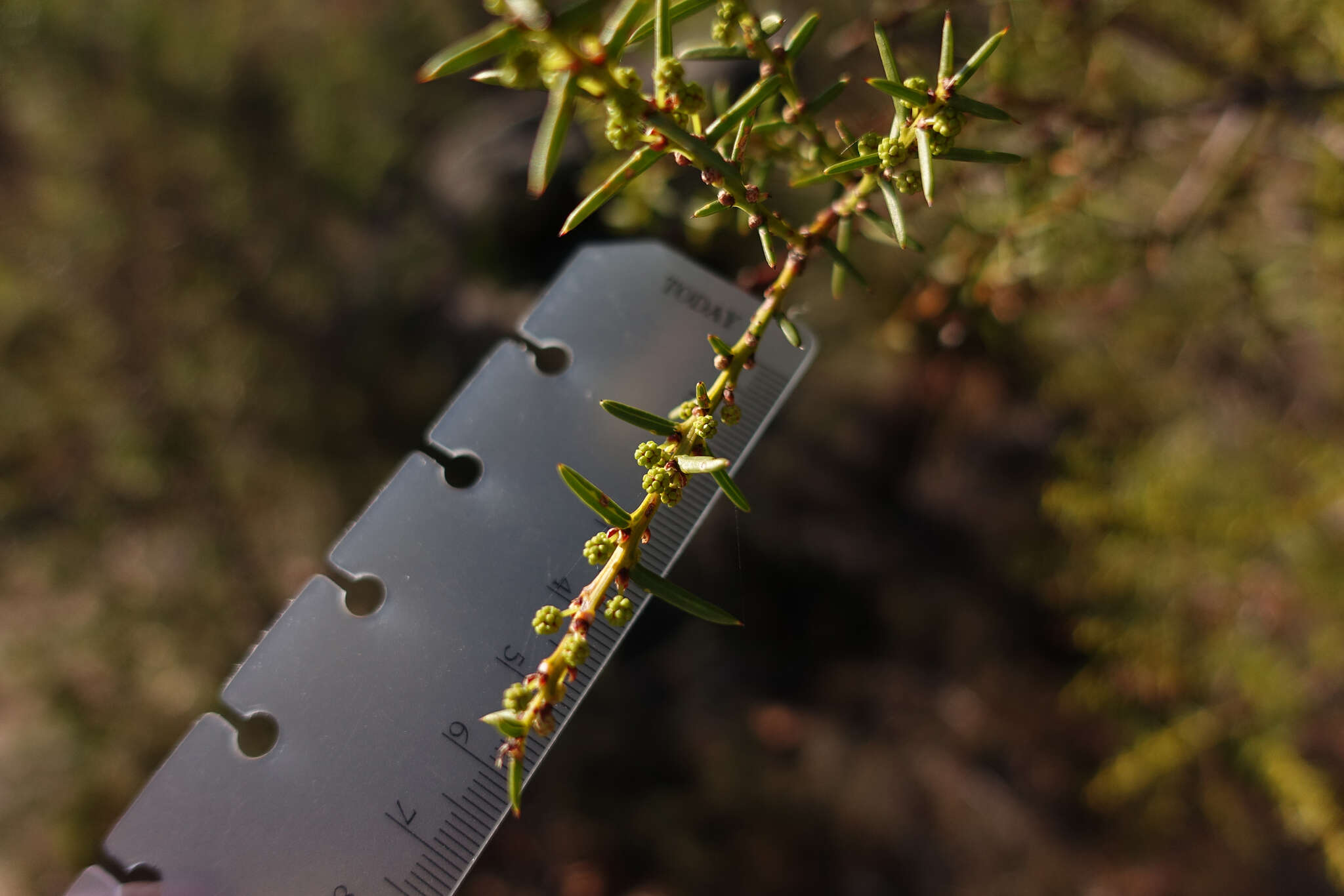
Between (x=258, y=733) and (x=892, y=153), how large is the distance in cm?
128

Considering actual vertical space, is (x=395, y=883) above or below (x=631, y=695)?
below

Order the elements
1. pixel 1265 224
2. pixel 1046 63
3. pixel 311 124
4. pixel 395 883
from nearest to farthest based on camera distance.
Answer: pixel 395 883, pixel 1046 63, pixel 1265 224, pixel 311 124

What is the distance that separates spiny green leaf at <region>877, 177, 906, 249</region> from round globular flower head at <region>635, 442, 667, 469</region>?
342 millimetres

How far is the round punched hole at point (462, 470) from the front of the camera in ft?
3.92

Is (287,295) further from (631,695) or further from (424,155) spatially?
(631,695)

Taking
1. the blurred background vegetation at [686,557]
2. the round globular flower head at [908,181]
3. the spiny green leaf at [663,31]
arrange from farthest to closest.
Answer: the blurred background vegetation at [686,557]
the round globular flower head at [908,181]
the spiny green leaf at [663,31]

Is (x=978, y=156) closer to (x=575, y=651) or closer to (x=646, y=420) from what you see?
(x=646, y=420)

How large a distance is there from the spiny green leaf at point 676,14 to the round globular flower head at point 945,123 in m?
0.27

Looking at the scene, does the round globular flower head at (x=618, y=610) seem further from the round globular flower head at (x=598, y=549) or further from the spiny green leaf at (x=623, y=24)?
the spiny green leaf at (x=623, y=24)

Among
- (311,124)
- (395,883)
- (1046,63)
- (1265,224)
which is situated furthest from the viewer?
(311,124)

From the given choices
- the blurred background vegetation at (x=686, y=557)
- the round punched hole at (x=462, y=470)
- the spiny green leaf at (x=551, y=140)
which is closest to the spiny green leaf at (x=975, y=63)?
the spiny green leaf at (x=551, y=140)

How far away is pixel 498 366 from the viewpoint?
4.13 ft

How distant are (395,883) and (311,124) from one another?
259 centimetres

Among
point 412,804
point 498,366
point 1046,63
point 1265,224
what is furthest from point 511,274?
point 1265,224
